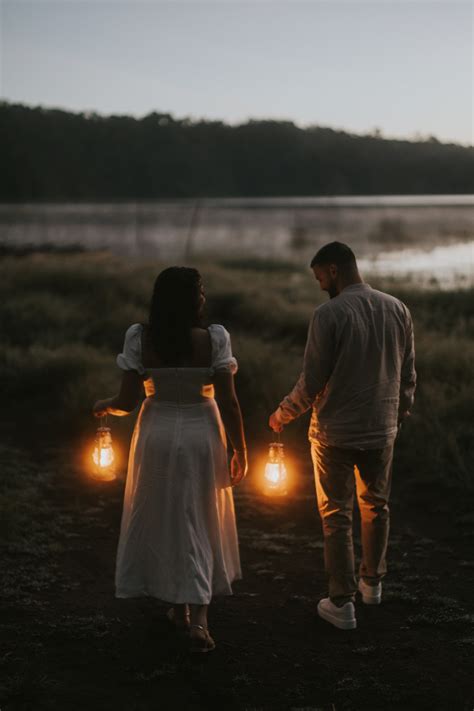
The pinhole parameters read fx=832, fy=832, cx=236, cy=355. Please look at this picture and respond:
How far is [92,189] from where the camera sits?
371 ft

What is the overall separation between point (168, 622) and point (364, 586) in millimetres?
1093

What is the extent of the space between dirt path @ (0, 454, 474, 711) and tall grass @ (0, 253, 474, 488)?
70.2 inches

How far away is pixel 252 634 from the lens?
4.32m

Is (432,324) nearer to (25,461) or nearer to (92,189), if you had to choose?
(25,461)

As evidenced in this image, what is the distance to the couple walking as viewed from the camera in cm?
381

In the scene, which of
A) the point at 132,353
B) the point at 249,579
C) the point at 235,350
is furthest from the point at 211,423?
the point at 235,350

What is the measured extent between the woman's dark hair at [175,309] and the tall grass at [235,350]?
378 centimetres

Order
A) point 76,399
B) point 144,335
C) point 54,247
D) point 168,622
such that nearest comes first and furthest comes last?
point 144,335 → point 168,622 → point 76,399 → point 54,247

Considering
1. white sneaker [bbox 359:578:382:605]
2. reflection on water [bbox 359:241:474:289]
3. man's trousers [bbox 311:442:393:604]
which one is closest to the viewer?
man's trousers [bbox 311:442:393:604]

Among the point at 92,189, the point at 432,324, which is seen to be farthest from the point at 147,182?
the point at 432,324

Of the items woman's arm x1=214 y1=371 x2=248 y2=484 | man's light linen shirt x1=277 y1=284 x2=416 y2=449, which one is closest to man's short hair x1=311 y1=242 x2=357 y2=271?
man's light linen shirt x1=277 y1=284 x2=416 y2=449

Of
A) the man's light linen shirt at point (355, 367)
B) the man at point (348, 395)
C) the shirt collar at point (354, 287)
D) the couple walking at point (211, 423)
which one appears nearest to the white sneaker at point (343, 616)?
the man at point (348, 395)

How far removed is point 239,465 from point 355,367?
2.40 feet

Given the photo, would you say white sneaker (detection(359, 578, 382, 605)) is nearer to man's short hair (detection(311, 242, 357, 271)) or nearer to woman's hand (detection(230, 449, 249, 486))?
woman's hand (detection(230, 449, 249, 486))
